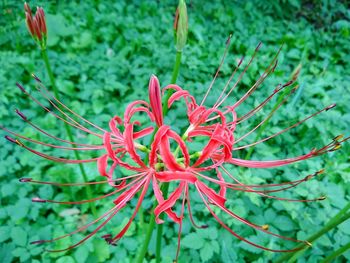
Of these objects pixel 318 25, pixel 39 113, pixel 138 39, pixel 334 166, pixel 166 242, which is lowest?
pixel 166 242

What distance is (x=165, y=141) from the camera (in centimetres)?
78

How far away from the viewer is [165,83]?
2.33 m

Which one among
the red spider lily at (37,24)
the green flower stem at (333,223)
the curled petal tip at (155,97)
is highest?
the red spider lily at (37,24)

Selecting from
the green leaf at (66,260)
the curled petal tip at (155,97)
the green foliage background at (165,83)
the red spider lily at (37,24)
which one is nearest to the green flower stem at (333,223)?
the green foliage background at (165,83)

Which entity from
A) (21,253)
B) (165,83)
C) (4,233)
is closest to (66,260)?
(21,253)

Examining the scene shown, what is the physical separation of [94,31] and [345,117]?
6.91 ft

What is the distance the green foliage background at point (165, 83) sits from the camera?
4.92 ft

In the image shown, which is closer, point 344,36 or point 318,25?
point 344,36

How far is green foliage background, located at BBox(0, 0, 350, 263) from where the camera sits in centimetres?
150

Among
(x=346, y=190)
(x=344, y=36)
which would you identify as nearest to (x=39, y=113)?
(x=346, y=190)

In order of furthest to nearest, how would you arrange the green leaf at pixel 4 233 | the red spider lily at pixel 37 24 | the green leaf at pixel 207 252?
the green leaf at pixel 4 233
the green leaf at pixel 207 252
the red spider lily at pixel 37 24

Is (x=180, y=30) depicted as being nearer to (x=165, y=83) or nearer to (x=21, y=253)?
(x=21, y=253)

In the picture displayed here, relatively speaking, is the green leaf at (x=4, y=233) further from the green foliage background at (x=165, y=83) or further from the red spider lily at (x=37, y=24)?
the red spider lily at (x=37, y=24)

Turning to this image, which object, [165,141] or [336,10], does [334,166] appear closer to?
[165,141]
